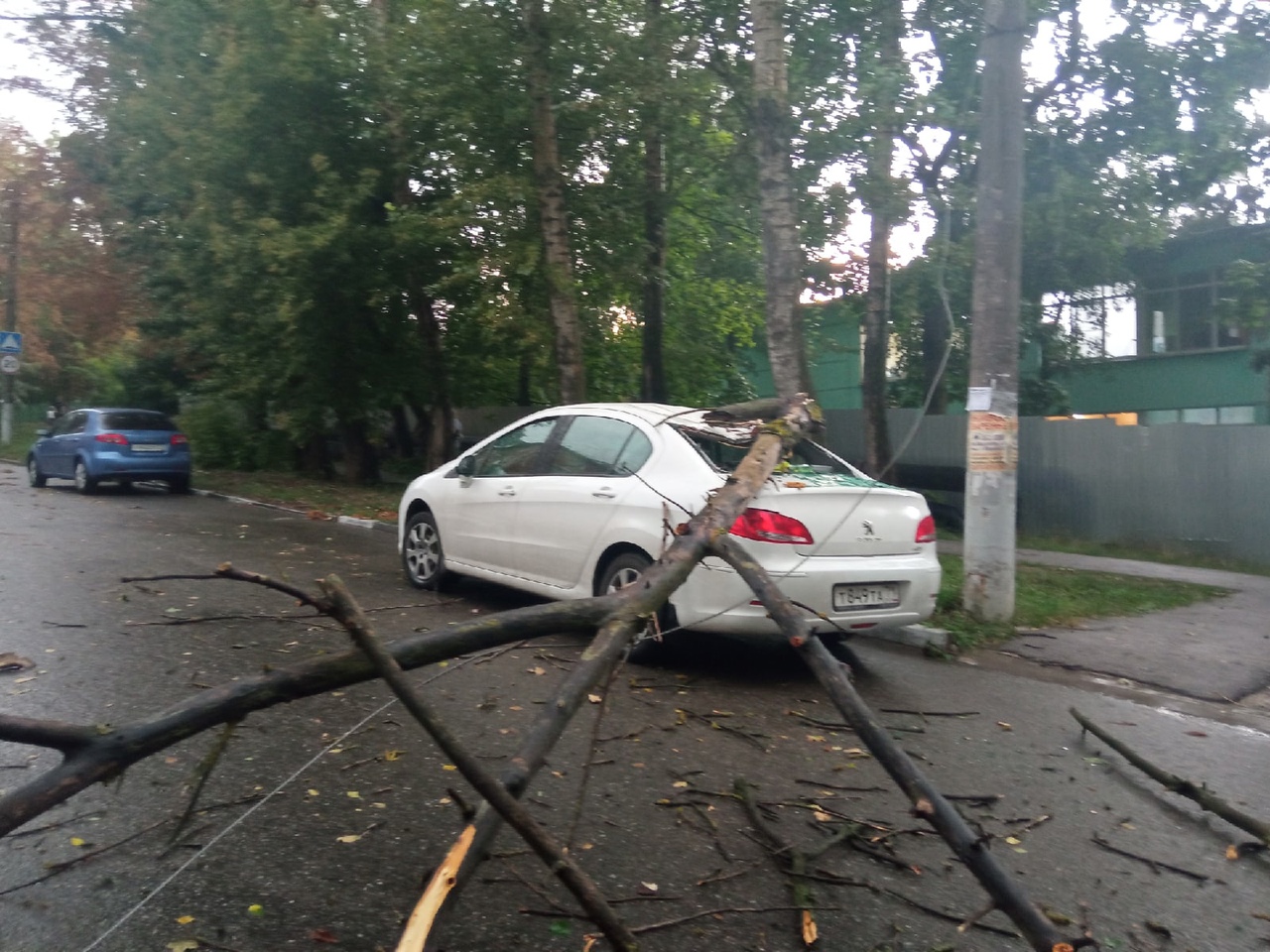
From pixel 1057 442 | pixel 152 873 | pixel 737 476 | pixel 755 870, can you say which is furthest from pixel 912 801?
pixel 1057 442

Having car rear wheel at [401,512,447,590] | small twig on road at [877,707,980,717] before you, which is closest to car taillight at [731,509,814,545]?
small twig on road at [877,707,980,717]

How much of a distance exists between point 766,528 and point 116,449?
15.9 metres

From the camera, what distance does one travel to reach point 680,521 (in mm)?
6867

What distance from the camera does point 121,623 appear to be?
779 cm

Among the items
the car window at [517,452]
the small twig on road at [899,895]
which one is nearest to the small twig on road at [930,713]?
the small twig on road at [899,895]

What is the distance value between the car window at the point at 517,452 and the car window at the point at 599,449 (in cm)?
24

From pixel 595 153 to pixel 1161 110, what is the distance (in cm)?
804

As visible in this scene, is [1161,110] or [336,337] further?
[336,337]

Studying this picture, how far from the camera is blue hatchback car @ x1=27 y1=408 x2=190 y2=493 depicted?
19.4m

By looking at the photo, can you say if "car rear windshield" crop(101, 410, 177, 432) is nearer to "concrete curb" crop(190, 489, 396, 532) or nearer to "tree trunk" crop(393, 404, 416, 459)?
"concrete curb" crop(190, 489, 396, 532)

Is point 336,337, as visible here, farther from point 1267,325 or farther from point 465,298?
point 1267,325

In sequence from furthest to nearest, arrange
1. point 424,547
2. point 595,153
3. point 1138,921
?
point 595,153, point 424,547, point 1138,921

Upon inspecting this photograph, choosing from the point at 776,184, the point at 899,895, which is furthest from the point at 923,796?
the point at 776,184

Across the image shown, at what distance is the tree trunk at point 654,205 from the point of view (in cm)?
1558
